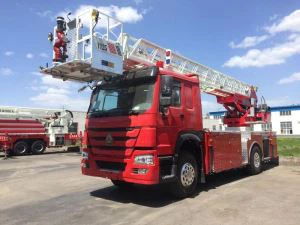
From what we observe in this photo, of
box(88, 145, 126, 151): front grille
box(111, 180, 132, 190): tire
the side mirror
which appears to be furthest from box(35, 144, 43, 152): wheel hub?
the side mirror

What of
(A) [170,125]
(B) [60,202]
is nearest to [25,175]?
(B) [60,202]

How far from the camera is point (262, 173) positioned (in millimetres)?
11914

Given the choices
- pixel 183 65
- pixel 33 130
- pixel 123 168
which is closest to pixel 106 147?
pixel 123 168

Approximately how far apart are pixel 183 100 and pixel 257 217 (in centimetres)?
307

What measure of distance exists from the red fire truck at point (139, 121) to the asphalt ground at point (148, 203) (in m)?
0.51

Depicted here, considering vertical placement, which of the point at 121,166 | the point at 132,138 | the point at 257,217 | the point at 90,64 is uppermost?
the point at 90,64

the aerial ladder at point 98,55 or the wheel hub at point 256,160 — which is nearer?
the aerial ladder at point 98,55

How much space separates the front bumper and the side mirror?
1.05m

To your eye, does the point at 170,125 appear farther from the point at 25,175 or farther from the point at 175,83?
the point at 25,175

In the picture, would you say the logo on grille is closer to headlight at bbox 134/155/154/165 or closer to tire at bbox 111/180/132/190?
headlight at bbox 134/155/154/165

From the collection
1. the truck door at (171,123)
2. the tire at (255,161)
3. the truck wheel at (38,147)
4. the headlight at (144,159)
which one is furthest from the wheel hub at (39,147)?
the headlight at (144,159)

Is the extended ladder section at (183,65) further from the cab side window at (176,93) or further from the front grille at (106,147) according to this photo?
the front grille at (106,147)

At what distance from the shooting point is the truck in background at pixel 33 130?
22.7 meters

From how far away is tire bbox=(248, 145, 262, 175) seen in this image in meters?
11.4
